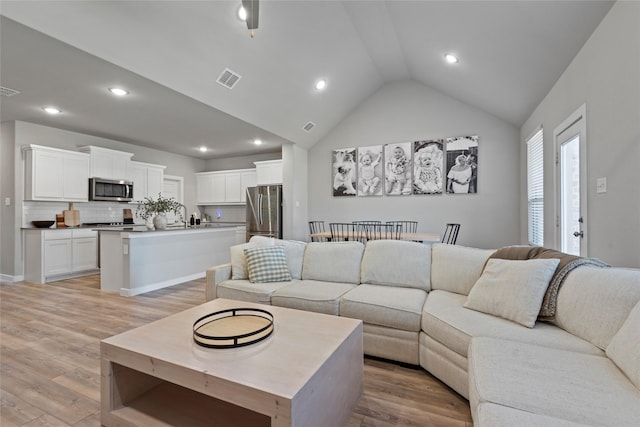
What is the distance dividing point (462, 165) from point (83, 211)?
286 inches

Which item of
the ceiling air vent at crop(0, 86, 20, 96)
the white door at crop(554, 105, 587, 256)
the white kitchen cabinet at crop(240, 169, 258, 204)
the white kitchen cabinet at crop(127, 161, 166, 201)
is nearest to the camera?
the white door at crop(554, 105, 587, 256)

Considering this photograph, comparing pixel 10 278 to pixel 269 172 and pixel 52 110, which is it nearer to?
pixel 52 110

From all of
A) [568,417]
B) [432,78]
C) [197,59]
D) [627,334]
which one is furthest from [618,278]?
[432,78]

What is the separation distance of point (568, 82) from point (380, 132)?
11.5 feet

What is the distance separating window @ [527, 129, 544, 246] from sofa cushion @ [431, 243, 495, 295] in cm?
205

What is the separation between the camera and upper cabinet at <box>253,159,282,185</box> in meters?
6.71

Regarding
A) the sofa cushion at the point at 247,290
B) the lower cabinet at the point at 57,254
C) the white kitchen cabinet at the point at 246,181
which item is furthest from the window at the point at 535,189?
the lower cabinet at the point at 57,254

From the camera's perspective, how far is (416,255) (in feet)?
9.15

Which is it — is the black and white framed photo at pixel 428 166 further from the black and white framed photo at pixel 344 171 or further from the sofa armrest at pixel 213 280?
the sofa armrest at pixel 213 280

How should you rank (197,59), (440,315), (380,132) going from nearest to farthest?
(440,315) → (197,59) → (380,132)

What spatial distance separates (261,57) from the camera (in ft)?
12.9

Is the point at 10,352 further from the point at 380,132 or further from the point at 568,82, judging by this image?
the point at 380,132

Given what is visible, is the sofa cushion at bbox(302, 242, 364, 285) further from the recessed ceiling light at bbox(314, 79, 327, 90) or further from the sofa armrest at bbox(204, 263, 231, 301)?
the recessed ceiling light at bbox(314, 79, 327, 90)

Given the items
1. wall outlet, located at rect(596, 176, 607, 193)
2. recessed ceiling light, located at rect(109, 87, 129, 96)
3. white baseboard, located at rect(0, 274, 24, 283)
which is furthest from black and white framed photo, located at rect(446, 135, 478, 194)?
white baseboard, located at rect(0, 274, 24, 283)
